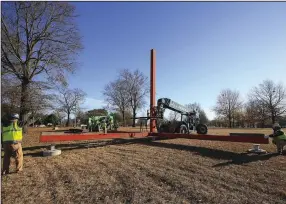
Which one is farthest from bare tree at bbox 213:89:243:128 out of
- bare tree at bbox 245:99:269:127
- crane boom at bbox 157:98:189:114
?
crane boom at bbox 157:98:189:114

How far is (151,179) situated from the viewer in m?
6.82

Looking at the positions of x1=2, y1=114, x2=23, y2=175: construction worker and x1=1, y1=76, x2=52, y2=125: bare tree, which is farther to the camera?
x1=1, y1=76, x2=52, y2=125: bare tree

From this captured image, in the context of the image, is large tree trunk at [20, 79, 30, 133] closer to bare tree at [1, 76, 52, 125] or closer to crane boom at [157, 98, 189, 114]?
bare tree at [1, 76, 52, 125]

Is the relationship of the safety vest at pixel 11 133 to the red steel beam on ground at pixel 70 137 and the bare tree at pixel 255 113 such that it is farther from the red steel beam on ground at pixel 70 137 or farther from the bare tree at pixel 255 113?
the bare tree at pixel 255 113

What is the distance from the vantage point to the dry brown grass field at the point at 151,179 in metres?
5.59

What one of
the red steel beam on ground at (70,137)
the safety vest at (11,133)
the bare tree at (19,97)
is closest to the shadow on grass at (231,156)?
the red steel beam on ground at (70,137)

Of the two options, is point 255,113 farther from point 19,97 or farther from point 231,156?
point 231,156

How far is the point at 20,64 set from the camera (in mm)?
21438


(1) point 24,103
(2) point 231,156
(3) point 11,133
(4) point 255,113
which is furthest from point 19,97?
(4) point 255,113

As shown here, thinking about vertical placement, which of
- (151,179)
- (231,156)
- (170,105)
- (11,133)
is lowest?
(151,179)

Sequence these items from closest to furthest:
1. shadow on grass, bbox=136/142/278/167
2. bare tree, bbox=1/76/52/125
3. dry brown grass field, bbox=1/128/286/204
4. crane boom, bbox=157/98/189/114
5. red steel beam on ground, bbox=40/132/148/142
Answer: dry brown grass field, bbox=1/128/286/204 → shadow on grass, bbox=136/142/278/167 → red steel beam on ground, bbox=40/132/148/142 → crane boom, bbox=157/98/189/114 → bare tree, bbox=1/76/52/125

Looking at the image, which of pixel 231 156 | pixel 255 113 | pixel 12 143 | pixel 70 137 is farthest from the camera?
pixel 255 113

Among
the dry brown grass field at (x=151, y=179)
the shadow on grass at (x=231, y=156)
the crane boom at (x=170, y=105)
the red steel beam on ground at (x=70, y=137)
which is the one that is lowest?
the dry brown grass field at (x=151, y=179)

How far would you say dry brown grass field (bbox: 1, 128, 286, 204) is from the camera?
5590 mm
